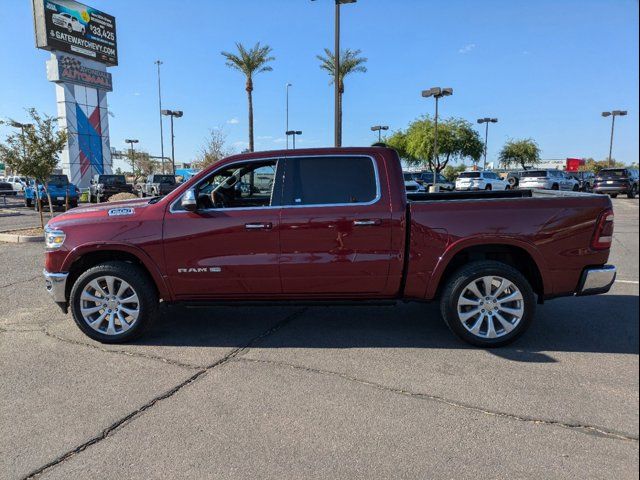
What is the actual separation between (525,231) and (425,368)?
63.5 inches

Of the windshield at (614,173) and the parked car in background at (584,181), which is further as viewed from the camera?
the parked car in background at (584,181)

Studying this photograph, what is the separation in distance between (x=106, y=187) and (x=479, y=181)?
2538cm

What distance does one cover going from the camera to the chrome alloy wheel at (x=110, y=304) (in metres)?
4.77

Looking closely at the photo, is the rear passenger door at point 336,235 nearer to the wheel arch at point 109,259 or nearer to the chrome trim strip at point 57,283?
the wheel arch at point 109,259

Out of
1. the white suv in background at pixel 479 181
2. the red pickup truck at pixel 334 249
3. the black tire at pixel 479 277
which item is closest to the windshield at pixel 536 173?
the white suv in background at pixel 479 181

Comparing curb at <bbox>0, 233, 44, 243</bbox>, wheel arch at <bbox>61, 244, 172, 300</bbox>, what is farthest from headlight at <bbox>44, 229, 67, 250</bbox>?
curb at <bbox>0, 233, 44, 243</bbox>

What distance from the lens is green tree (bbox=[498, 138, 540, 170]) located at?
76.3m

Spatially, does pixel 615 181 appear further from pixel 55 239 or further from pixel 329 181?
pixel 55 239

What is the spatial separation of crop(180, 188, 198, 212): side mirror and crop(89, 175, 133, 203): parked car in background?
963 inches

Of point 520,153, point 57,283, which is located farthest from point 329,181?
point 520,153

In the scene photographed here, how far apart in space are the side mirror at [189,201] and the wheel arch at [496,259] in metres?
2.43

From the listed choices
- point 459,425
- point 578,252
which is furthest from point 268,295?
point 578,252

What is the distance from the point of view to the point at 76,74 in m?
40.5

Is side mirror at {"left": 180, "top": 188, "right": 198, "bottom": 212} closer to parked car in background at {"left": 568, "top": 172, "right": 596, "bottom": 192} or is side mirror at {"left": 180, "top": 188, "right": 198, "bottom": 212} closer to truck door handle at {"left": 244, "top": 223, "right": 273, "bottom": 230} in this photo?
truck door handle at {"left": 244, "top": 223, "right": 273, "bottom": 230}
